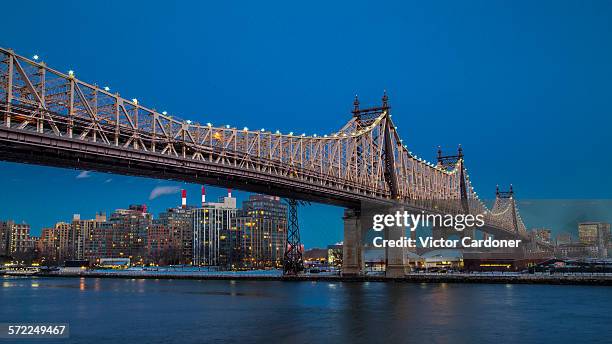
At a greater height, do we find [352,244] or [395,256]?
[352,244]

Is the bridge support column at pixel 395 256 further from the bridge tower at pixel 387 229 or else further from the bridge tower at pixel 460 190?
the bridge tower at pixel 460 190

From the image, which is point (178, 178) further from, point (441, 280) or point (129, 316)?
point (441, 280)

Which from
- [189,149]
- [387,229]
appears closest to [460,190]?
[387,229]

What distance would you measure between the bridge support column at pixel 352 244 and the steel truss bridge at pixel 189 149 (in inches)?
63.8

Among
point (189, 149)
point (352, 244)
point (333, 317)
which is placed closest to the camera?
point (333, 317)

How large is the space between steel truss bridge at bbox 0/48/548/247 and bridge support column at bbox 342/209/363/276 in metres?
1.62

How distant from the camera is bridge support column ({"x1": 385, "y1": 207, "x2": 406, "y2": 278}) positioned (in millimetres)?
92625

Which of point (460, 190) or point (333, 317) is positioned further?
point (460, 190)

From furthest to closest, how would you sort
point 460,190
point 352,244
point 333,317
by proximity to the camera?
point 460,190 < point 352,244 < point 333,317

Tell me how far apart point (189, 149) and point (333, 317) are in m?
23.9

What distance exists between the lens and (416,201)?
107 m

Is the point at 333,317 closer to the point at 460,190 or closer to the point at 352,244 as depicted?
the point at 352,244

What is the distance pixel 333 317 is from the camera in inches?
1747

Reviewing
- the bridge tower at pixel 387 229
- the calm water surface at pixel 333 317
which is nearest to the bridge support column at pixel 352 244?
the bridge tower at pixel 387 229
